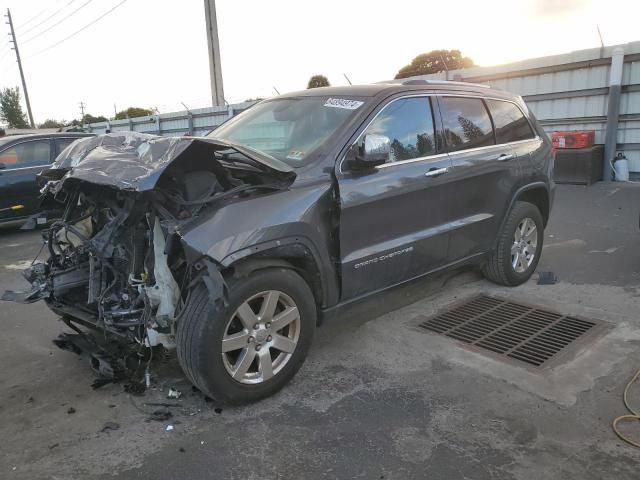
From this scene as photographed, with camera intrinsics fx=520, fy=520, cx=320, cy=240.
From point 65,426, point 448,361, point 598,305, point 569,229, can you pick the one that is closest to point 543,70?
point 569,229

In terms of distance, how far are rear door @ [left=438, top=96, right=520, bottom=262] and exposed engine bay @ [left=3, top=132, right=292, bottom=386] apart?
181 centimetres

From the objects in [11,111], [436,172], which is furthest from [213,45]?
[11,111]

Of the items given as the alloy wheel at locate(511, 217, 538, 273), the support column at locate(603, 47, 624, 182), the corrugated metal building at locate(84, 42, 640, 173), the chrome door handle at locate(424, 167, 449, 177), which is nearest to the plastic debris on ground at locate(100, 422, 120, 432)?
the chrome door handle at locate(424, 167, 449, 177)

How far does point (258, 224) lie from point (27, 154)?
7173mm

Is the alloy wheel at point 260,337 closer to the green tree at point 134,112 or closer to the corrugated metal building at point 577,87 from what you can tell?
the corrugated metal building at point 577,87

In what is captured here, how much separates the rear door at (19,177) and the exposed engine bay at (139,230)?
17.3 ft

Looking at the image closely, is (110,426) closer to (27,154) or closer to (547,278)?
(547,278)

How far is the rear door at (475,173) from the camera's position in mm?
4336

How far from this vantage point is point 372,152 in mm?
3637

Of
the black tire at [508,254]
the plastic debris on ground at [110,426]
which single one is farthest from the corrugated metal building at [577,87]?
the plastic debris on ground at [110,426]

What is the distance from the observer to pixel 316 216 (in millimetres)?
3318

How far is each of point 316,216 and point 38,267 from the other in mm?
2113

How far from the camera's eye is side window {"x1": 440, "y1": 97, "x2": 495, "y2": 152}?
4.31 metres

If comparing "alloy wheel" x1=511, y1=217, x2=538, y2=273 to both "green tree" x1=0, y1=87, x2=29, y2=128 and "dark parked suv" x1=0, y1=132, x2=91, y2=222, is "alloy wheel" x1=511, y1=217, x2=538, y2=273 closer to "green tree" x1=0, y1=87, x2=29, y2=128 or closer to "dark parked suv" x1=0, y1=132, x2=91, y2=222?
"dark parked suv" x1=0, y1=132, x2=91, y2=222
